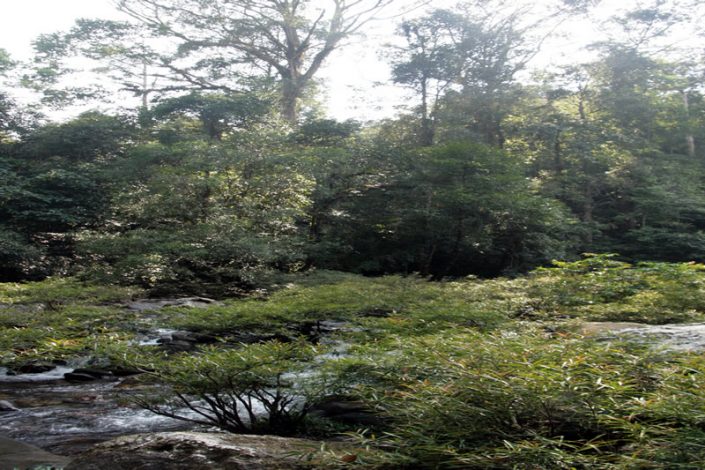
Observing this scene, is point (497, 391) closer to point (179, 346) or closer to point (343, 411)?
point (343, 411)

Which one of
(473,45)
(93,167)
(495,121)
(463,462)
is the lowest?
(463,462)

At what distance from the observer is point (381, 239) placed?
18828 mm

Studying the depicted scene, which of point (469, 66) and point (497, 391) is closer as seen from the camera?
point (497, 391)

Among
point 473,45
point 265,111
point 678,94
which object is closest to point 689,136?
point 678,94

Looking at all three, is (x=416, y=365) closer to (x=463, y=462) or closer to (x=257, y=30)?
(x=463, y=462)

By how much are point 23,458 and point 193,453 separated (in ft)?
5.36

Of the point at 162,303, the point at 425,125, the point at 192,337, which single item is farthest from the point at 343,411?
the point at 425,125

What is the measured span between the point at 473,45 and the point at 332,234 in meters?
10.1

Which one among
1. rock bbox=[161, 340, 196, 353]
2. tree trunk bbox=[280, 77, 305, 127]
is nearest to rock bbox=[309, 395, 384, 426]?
rock bbox=[161, 340, 196, 353]

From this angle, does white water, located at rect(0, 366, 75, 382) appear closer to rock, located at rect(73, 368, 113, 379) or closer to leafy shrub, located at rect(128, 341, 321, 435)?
rock, located at rect(73, 368, 113, 379)

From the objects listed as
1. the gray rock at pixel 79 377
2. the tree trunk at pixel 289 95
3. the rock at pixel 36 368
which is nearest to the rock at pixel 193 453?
the gray rock at pixel 79 377

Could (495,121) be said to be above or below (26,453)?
above

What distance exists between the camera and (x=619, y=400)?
7.30ft

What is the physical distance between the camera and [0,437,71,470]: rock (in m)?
3.17
